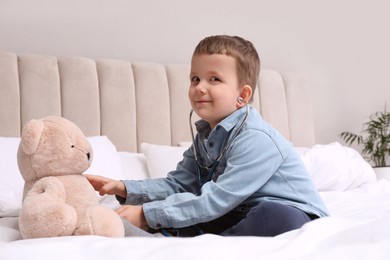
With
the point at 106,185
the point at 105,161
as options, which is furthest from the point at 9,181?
the point at 106,185

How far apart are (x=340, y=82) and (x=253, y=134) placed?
7.82 feet

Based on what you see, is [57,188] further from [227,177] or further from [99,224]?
[227,177]

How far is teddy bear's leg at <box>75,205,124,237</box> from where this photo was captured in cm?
115

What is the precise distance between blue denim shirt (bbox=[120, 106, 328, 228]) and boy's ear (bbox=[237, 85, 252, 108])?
5cm

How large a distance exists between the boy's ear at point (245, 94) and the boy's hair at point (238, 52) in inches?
0.7

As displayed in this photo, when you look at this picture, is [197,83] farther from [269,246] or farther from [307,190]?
[269,246]

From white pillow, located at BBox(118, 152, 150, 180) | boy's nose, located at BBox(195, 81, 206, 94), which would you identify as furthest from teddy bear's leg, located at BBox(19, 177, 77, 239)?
white pillow, located at BBox(118, 152, 150, 180)

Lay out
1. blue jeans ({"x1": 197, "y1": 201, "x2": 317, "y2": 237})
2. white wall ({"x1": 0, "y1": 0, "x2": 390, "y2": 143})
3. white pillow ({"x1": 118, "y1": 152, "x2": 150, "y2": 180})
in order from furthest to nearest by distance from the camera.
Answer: white wall ({"x1": 0, "y1": 0, "x2": 390, "y2": 143}) < white pillow ({"x1": 118, "y1": 152, "x2": 150, "y2": 180}) < blue jeans ({"x1": 197, "y1": 201, "x2": 317, "y2": 237})

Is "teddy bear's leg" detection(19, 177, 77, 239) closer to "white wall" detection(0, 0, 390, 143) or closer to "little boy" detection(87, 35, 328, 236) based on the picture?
"little boy" detection(87, 35, 328, 236)

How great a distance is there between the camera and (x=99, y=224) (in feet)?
3.79

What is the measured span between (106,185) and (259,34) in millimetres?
2142

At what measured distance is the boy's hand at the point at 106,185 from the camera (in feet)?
4.98

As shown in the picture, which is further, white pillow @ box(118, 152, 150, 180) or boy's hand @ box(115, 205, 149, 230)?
white pillow @ box(118, 152, 150, 180)

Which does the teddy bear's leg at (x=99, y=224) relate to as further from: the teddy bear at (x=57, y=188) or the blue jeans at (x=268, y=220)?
the blue jeans at (x=268, y=220)
